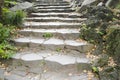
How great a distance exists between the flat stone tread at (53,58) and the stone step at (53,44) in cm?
32

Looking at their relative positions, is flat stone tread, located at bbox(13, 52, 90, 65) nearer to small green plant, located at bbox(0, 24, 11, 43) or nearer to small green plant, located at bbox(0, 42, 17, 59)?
small green plant, located at bbox(0, 42, 17, 59)

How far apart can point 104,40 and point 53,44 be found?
5.03 feet

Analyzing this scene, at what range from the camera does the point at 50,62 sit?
4895 mm

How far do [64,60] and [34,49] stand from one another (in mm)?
1162

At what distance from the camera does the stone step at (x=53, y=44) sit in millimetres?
5465

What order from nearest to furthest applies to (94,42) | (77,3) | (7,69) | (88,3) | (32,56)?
(7,69), (32,56), (94,42), (88,3), (77,3)

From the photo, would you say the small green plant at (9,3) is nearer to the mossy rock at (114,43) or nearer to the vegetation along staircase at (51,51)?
the vegetation along staircase at (51,51)

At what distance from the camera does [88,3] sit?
7.96m

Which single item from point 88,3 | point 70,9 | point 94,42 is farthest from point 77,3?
point 94,42

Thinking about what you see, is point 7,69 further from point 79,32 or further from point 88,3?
point 88,3

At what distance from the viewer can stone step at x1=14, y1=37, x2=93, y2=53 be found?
17.9 ft

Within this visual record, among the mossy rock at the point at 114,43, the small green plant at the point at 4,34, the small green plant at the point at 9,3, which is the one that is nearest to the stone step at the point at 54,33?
the small green plant at the point at 4,34

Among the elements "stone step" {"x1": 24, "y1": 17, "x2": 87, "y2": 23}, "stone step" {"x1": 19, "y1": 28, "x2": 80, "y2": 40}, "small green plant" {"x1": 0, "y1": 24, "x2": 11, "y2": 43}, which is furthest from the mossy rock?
"small green plant" {"x1": 0, "y1": 24, "x2": 11, "y2": 43}

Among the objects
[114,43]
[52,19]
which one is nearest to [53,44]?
[114,43]
